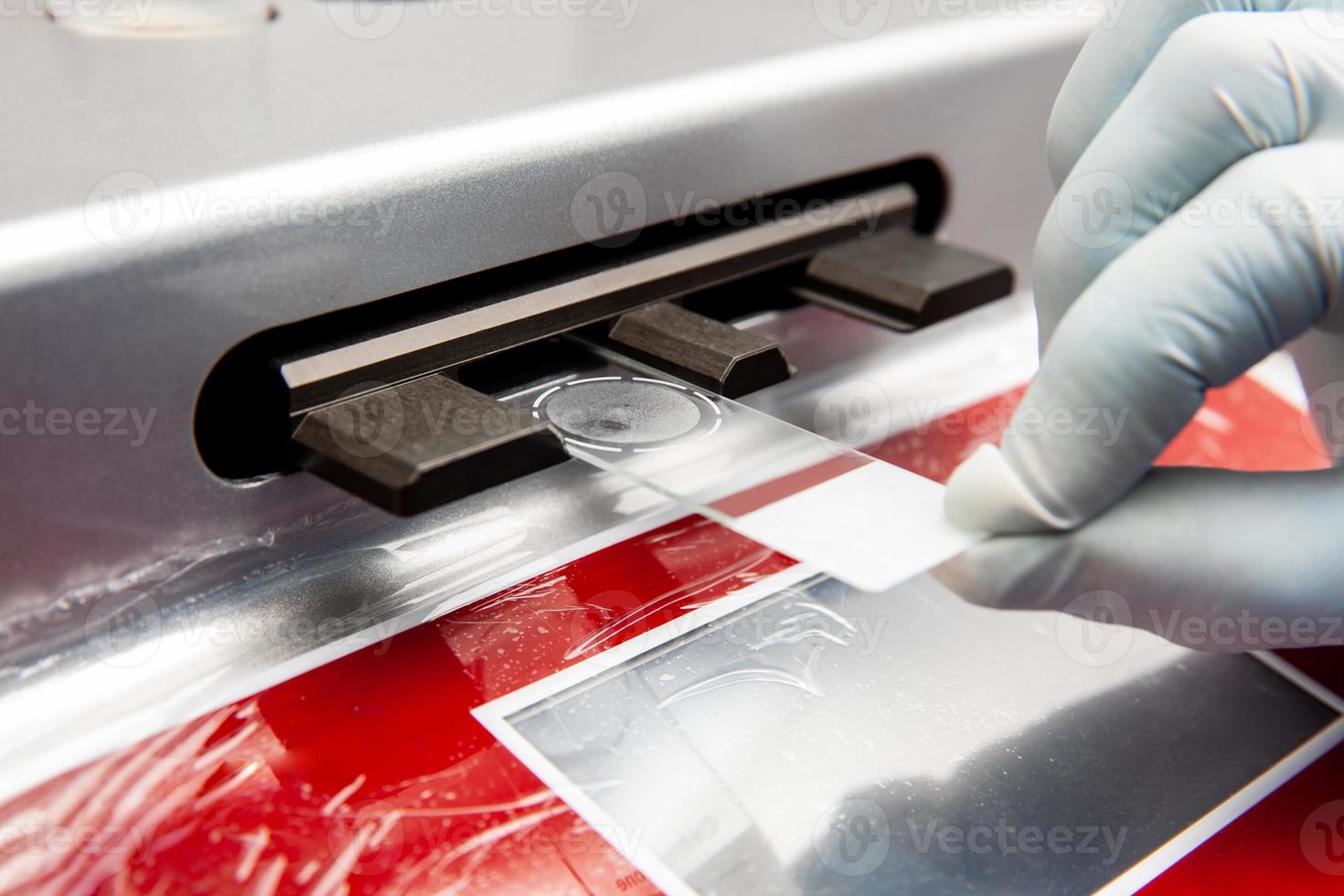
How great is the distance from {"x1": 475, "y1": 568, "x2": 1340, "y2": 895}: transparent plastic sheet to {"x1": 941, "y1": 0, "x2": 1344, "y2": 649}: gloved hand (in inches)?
2.3

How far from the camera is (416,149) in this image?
48 cm

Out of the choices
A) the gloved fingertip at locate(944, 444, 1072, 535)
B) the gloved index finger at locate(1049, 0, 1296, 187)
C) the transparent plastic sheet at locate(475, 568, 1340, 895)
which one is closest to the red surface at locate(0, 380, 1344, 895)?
the transparent plastic sheet at locate(475, 568, 1340, 895)

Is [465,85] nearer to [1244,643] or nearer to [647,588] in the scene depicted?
[647,588]

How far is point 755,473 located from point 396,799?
166mm

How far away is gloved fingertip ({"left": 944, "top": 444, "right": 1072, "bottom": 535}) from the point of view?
1.35 feet

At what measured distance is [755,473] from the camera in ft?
1.46

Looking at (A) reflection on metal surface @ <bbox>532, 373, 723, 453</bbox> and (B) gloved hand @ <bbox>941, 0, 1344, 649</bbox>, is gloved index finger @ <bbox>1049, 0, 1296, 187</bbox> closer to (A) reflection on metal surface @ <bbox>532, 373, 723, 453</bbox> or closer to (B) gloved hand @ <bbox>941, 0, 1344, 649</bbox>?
(B) gloved hand @ <bbox>941, 0, 1344, 649</bbox>

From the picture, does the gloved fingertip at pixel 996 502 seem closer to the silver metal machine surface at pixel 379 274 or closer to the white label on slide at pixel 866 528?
the white label on slide at pixel 866 528

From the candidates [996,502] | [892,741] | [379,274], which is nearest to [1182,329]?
[996,502]

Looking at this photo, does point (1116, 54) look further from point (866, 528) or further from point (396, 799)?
point (396, 799)

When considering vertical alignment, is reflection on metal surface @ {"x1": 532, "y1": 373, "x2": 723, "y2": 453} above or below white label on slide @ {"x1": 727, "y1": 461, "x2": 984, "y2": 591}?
below

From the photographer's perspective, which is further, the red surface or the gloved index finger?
the gloved index finger

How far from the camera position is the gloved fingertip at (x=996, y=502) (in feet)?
1.35

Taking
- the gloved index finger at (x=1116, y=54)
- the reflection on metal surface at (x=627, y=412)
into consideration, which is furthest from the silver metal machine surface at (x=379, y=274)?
the gloved index finger at (x=1116, y=54)
